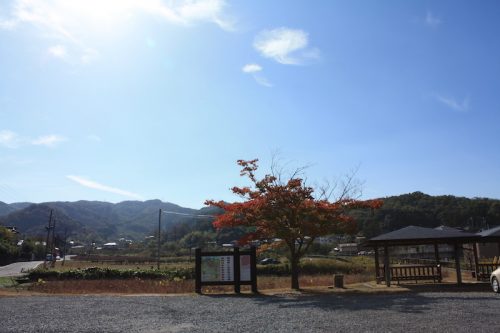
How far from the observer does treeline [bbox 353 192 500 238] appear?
73562 mm

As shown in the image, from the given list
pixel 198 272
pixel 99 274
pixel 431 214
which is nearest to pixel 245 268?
pixel 198 272

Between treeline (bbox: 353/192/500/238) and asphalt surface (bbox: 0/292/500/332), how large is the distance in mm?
60649

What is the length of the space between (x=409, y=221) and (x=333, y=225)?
62.1m

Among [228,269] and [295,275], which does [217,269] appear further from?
[295,275]

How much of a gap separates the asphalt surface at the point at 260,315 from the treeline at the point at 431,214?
199 ft

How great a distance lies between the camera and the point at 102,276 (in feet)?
99.9

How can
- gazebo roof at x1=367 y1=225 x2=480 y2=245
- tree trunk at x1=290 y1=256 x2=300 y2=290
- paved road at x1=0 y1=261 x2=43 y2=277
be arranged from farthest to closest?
paved road at x1=0 y1=261 x2=43 y2=277 < tree trunk at x1=290 y1=256 x2=300 y2=290 < gazebo roof at x1=367 y1=225 x2=480 y2=245

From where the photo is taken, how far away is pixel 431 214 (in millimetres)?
76875

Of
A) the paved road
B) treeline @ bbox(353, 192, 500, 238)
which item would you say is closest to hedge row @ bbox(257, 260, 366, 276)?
the paved road

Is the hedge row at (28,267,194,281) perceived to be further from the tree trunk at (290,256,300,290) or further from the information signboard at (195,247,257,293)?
the tree trunk at (290,256,300,290)

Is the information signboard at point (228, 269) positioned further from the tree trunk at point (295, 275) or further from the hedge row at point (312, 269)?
the hedge row at point (312, 269)

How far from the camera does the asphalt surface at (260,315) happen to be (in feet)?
27.4

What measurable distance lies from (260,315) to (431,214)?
73768mm

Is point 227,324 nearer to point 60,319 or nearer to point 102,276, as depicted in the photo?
point 60,319
